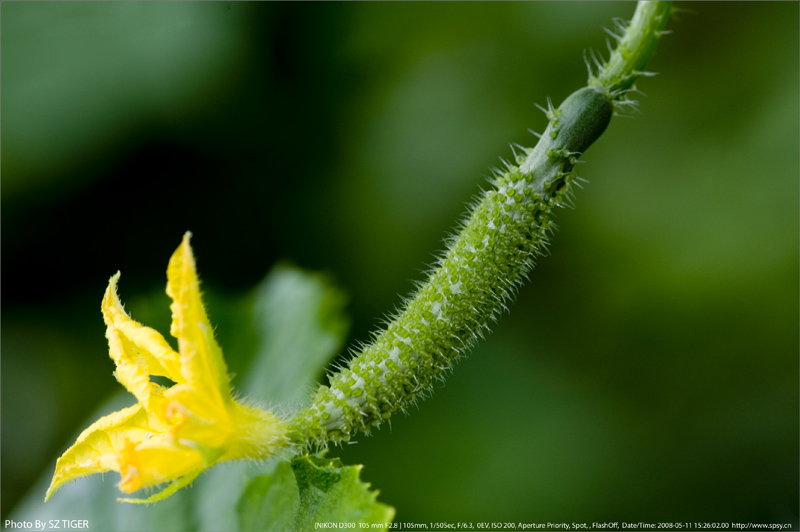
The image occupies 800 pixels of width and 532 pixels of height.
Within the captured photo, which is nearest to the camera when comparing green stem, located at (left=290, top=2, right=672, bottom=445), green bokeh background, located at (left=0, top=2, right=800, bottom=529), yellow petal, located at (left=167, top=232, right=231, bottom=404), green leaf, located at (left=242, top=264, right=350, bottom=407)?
yellow petal, located at (left=167, top=232, right=231, bottom=404)

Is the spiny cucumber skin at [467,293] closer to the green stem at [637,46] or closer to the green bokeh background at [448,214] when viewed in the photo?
the green stem at [637,46]

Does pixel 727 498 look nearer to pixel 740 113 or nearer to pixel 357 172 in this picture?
pixel 740 113

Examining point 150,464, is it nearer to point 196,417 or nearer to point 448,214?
point 196,417

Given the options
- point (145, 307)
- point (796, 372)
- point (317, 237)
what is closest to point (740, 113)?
point (796, 372)

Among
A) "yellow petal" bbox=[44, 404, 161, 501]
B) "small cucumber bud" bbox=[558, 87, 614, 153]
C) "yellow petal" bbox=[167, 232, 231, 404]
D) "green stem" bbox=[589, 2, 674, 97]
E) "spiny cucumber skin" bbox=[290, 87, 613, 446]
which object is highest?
"green stem" bbox=[589, 2, 674, 97]

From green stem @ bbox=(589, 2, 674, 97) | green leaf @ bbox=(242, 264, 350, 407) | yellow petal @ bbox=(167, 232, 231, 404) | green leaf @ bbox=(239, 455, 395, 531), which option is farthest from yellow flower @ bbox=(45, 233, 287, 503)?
green stem @ bbox=(589, 2, 674, 97)

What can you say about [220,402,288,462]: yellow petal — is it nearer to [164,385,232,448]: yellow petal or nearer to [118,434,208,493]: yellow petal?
[164,385,232,448]: yellow petal

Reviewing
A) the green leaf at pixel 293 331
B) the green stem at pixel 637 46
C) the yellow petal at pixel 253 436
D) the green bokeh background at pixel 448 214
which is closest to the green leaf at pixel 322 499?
the yellow petal at pixel 253 436

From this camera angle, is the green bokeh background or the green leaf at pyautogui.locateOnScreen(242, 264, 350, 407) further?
the green bokeh background

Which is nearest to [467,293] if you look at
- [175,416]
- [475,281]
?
[475,281]
